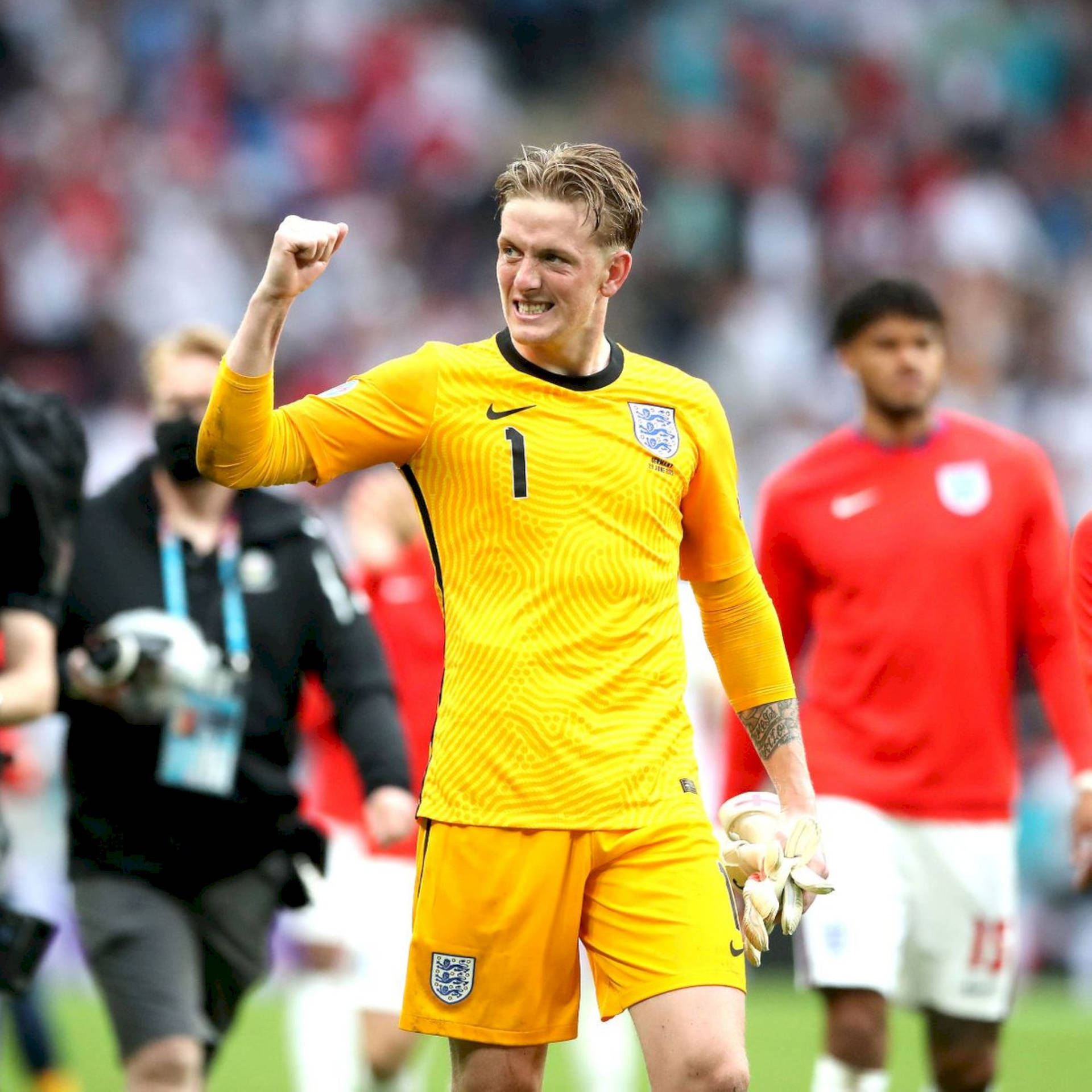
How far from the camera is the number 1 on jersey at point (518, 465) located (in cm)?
425

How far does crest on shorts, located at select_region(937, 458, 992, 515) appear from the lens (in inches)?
247

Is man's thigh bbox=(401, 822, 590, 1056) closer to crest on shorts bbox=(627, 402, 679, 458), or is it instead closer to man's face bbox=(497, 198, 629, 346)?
crest on shorts bbox=(627, 402, 679, 458)

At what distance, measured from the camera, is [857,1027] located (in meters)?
5.88

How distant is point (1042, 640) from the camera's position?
6.21m

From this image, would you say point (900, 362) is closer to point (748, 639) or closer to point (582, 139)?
point (748, 639)

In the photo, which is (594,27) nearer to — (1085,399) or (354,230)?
(354,230)

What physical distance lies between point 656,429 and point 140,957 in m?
1.97

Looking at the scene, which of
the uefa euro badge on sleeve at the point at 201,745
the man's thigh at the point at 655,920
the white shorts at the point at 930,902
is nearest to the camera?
the man's thigh at the point at 655,920

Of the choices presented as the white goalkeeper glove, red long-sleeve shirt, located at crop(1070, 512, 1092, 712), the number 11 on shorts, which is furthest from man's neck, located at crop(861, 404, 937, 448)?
the white goalkeeper glove

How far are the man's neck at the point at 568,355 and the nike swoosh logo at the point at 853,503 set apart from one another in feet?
6.76

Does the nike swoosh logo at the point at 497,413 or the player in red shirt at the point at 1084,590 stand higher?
the nike swoosh logo at the point at 497,413

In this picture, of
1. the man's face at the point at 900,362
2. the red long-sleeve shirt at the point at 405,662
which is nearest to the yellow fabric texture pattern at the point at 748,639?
the man's face at the point at 900,362

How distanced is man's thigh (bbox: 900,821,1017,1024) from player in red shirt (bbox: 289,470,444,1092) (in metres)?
1.91

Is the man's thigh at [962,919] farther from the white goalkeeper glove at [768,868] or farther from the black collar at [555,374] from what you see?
the black collar at [555,374]
